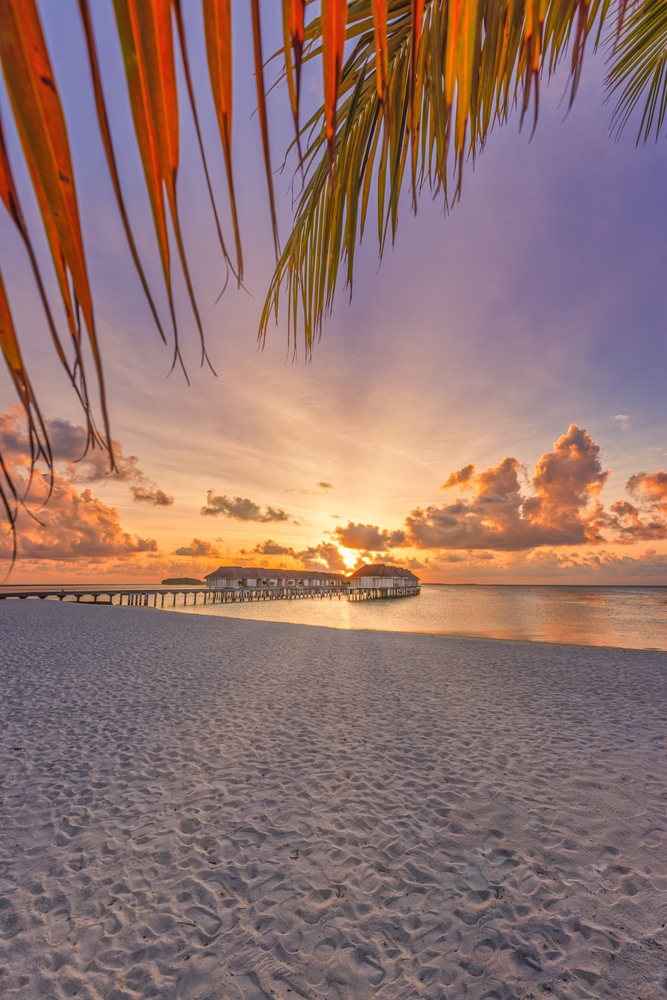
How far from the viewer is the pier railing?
161ft

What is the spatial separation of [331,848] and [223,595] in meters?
54.4

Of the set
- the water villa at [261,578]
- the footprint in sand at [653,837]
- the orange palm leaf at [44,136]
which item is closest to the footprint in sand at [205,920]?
the footprint in sand at [653,837]

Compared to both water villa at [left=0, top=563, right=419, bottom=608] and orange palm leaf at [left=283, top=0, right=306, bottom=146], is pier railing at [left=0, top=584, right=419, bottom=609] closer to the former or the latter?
water villa at [left=0, top=563, right=419, bottom=608]

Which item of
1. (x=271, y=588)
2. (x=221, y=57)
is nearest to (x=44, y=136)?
(x=221, y=57)

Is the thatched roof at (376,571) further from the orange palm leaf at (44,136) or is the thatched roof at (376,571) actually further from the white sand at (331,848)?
the orange palm leaf at (44,136)

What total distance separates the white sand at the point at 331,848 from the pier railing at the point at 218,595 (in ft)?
142

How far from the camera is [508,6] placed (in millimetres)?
998

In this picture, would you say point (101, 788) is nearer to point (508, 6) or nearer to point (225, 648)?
point (508, 6)

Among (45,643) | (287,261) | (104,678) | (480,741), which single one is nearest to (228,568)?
(45,643)

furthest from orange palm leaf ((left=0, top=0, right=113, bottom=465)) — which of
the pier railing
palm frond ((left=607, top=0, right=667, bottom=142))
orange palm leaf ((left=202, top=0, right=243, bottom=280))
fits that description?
the pier railing

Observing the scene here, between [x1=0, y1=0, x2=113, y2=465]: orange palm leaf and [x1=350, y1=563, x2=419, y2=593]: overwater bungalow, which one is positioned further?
[x1=350, y1=563, x2=419, y2=593]: overwater bungalow

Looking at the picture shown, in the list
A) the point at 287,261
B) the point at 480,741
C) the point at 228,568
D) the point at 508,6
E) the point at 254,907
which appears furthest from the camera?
the point at 228,568

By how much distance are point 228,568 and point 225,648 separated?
1860 inches

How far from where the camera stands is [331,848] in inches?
160
